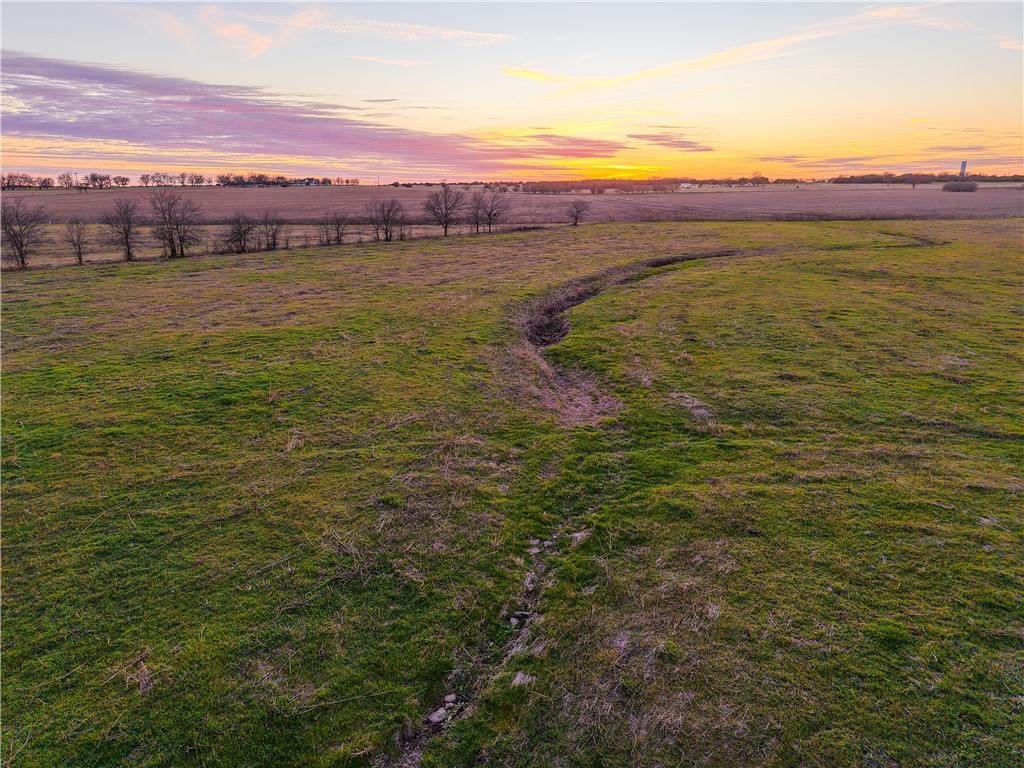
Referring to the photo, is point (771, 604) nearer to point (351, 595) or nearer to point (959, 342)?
point (351, 595)

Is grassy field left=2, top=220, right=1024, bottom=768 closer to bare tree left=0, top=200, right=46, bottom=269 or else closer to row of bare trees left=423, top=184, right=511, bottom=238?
bare tree left=0, top=200, right=46, bottom=269

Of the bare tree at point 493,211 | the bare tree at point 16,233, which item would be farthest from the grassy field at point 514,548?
the bare tree at point 493,211

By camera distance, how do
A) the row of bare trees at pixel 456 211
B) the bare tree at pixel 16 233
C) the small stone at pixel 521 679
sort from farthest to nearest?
the row of bare trees at pixel 456 211 < the bare tree at pixel 16 233 < the small stone at pixel 521 679

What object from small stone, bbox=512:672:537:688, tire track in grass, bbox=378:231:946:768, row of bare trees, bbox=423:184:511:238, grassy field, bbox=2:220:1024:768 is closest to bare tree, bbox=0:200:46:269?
grassy field, bbox=2:220:1024:768

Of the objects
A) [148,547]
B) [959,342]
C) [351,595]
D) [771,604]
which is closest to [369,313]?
[148,547]

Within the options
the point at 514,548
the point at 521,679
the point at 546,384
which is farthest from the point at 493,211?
the point at 521,679

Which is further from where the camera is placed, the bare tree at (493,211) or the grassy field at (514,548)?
the bare tree at (493,211)

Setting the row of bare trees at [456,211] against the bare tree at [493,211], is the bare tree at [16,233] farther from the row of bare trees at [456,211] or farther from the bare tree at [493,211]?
the bare tree at [493,211]

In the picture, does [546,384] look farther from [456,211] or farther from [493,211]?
[456,211]

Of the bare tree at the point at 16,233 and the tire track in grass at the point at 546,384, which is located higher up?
the bare tree at the point at 16,233
